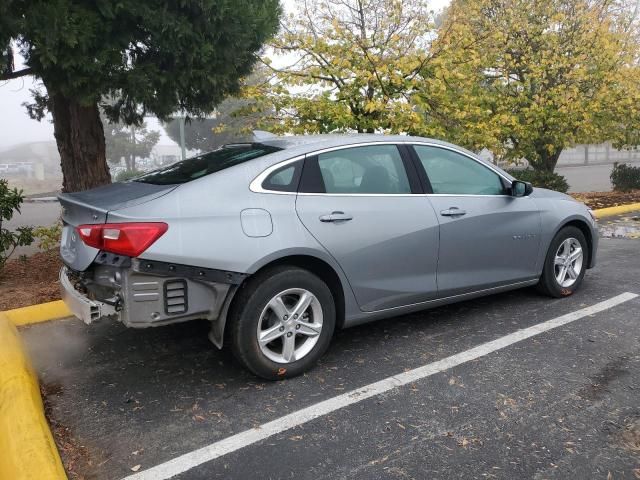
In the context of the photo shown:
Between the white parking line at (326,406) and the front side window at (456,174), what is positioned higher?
the front side window at (456,174)

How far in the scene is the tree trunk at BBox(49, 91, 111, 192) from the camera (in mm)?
6379

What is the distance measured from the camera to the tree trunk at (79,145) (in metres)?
6.38

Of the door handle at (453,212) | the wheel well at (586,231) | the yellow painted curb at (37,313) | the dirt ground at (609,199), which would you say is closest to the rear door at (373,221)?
the door handle at (453,212)

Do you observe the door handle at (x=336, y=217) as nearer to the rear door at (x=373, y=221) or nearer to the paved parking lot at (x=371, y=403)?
the rear door at (x=373, y=221)

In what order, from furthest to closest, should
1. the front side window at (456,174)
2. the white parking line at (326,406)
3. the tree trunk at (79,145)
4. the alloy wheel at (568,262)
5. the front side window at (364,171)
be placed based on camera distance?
the tree trunk at (79,145) < the alloy wheel at (568,262) < the front side window at (456,174) < the front side window at (364,171) < the white parking line at (326,406)

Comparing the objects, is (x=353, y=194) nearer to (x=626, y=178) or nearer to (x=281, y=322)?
(x=281, y=322)

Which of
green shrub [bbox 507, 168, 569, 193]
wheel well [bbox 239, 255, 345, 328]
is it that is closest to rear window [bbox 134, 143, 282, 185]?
wheel well [bbox 239, 255, 345, 328]

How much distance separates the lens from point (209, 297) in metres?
3.05

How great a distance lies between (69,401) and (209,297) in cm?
106

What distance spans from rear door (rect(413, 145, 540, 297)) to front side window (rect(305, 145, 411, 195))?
246 mm

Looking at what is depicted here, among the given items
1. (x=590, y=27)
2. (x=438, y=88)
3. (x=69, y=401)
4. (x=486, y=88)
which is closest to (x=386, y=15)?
(x=438, y=88)

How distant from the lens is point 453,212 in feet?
13.2

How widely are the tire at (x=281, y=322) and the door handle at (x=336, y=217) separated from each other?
0.37m

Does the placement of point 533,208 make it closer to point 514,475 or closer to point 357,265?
point 357,265
